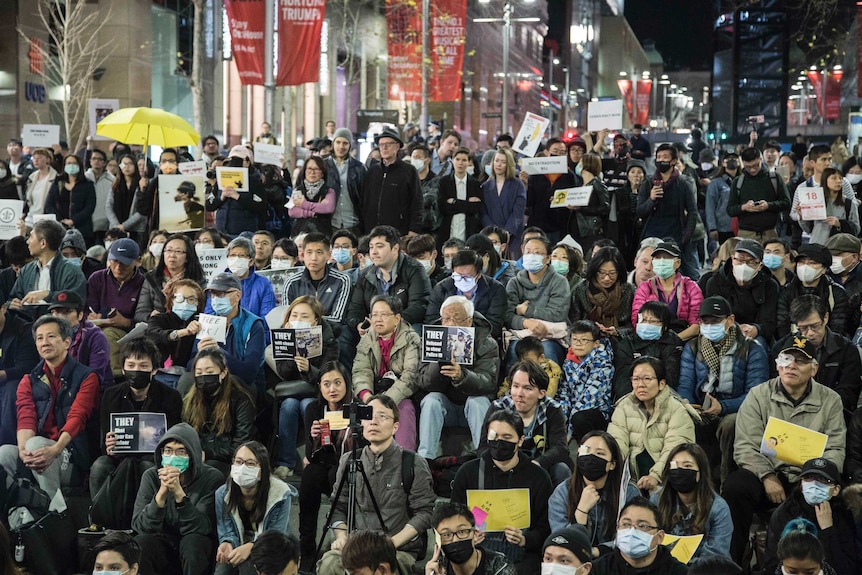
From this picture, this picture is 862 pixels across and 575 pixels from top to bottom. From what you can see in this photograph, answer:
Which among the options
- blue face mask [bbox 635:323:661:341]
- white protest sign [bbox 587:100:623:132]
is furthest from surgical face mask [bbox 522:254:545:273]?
white protest sign [bbox 587:100:623:132]

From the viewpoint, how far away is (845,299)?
9.45 m

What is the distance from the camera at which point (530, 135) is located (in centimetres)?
1517

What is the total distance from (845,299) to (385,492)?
4551 mm

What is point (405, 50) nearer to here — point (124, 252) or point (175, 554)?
point (124, 252)

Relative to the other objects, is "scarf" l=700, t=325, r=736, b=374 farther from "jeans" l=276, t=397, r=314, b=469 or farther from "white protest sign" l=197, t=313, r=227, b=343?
"white protest sign" l=197, t=313, r=227, b=343

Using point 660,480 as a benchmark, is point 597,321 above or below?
above

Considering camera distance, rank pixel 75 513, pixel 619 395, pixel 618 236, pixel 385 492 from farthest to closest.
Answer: pixel 618 236
pixel 619 395
pixel 75 513
pixel 385 492

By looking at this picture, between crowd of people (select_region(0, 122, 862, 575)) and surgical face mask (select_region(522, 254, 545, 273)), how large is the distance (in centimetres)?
3

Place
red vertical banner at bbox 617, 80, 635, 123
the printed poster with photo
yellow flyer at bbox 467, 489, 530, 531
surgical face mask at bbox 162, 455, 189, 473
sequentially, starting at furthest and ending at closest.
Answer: red vertical banner at bbox 617, 80, 635, 123 → the printed poster with photo → surgical face mask at bbox 162, 455, 189, 473 → yellow flyer at bbox 467, 489, 530, 531

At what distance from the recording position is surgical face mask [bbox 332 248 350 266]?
34.6ft

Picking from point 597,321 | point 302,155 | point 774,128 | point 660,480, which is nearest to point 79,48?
point 302,155

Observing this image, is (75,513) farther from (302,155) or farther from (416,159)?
(302,155)

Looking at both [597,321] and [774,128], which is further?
[774,128]

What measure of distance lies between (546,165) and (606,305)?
4459 mm
